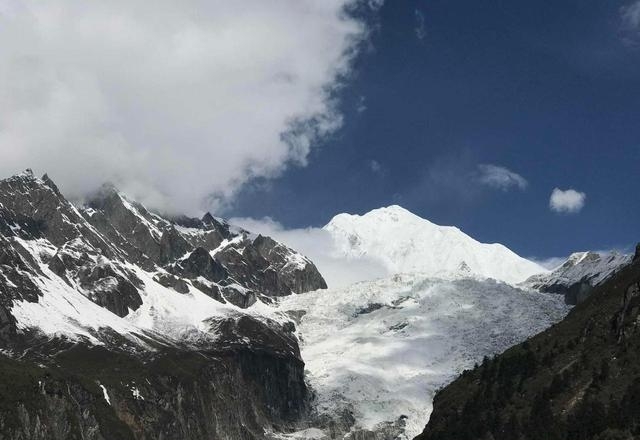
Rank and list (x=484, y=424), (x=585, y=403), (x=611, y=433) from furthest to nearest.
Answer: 1. (x=484, y=424)
2. (x=585, y=403)
3. (x=611, y=433)

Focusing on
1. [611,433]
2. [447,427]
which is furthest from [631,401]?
[447,427]

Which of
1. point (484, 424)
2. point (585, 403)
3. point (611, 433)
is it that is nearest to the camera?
point (611, 433)

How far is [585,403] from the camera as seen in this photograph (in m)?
166

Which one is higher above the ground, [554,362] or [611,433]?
[554,362]

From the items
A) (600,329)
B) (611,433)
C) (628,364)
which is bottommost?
(611,433)

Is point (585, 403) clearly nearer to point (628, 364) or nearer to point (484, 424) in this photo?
point (628, 364)

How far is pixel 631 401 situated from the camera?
157m

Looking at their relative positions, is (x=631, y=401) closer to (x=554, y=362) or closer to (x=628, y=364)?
(x=628, y=364)

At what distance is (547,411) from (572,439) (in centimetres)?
1438

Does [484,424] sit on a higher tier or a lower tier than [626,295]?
lower

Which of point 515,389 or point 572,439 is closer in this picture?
point 572,439

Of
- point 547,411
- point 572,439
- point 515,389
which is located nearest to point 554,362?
point 515,389

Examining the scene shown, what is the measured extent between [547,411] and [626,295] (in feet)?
120

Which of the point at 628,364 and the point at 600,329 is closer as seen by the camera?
the point at 628,364
